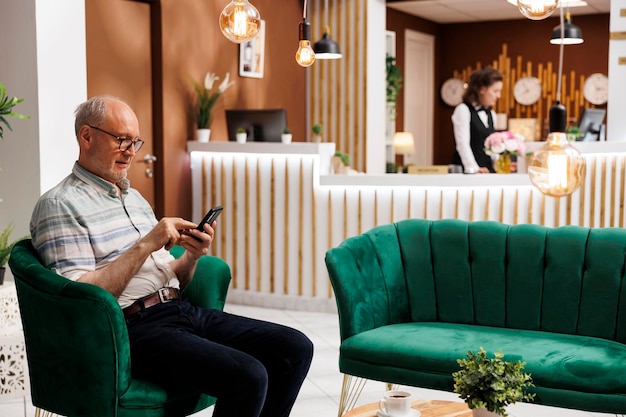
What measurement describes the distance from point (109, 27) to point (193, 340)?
12.1 feet

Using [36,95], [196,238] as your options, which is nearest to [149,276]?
[196,238]

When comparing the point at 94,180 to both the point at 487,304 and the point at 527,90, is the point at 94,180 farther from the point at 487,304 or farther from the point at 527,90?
the point at 527,90

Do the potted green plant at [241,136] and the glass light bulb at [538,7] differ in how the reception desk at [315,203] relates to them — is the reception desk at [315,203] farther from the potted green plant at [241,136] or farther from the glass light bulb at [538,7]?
the glass light bulb at [538,7]

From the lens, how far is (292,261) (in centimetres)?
639

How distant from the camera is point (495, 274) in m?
3.79

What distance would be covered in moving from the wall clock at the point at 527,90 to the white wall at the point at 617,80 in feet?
15.1

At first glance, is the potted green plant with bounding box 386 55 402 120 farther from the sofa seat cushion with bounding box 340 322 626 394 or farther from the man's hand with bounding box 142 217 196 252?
the man's hand with bounding box 142 217 196 252

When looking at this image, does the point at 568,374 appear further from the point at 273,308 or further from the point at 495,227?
the point at 273,308

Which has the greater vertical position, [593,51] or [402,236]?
[593,51]

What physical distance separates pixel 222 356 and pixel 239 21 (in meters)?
1.33

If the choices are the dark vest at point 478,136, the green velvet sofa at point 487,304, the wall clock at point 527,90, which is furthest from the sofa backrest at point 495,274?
the wall clock at point 527,90

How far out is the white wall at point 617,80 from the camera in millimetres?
7012

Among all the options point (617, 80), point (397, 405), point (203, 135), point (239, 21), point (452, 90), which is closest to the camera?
point (397, 405)

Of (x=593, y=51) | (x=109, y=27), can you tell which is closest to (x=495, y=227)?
(x=109, y=27)
